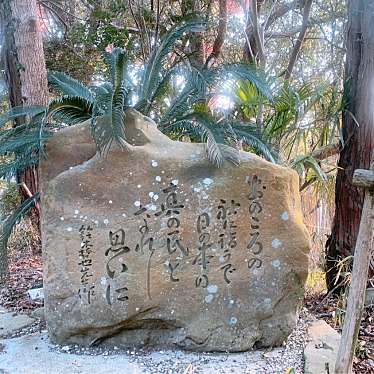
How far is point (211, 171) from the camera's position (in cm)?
338

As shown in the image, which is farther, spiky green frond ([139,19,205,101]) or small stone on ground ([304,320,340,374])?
spiky green frond ([139,19,205,101])

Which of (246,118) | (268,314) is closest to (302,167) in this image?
(246,118)

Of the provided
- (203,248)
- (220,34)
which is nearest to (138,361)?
(203,248)

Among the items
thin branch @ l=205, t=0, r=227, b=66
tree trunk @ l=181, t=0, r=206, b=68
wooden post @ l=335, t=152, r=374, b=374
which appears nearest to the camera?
wooden post @ l=335, t=152, r=374, b=374

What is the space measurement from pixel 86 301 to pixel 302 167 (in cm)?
229

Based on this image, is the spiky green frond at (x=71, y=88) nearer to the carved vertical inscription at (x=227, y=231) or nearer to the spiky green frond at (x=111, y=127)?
the spiky green frond at (x=111, y=127)

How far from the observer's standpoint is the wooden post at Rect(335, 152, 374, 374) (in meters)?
2.51

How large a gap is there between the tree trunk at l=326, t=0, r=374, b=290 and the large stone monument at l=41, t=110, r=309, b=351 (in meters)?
1.36

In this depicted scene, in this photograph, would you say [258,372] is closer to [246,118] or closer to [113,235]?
[113,235]

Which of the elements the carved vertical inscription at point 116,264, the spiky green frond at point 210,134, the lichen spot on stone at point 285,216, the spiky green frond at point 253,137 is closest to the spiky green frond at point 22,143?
the carved vertical inscription at point 116,264

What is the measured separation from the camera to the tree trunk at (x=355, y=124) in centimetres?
435

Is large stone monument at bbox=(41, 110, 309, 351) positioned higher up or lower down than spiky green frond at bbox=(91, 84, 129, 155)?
lower down

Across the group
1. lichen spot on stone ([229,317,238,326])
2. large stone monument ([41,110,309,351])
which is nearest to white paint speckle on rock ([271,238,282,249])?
large stone monument ([41,110,309,351])

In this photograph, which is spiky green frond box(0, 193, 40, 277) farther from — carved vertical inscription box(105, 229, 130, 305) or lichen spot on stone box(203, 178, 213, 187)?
lichen spot on stone box(203, 178, 213, 187)
